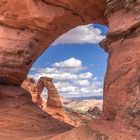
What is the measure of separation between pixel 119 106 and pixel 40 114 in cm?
504

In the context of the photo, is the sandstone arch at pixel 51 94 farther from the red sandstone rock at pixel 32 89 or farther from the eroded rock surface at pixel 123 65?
the eroded rock surface at pixel 123 65

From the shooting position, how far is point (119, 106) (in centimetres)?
439

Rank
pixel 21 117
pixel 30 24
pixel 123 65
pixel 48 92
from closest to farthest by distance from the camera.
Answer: pixel 123 65, pixel 21 117, pixel 30 24, pixel 48 92

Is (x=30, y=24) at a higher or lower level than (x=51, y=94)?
higher

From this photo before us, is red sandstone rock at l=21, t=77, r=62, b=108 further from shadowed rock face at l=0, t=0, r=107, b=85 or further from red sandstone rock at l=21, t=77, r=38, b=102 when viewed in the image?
shadowed rock face at l=0, t=0, r=107, b=85

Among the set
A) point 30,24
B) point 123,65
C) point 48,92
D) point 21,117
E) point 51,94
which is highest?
point 30,24

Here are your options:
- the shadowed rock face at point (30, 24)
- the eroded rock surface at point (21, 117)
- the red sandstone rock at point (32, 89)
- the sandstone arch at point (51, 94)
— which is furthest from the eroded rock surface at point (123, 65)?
the red sandstone rock at point (32, 89)

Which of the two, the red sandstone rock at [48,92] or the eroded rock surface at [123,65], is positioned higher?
the eroded rock surface at [123,65]

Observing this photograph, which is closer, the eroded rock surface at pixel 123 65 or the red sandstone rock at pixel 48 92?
the eroded rock surface at pixel 123 65

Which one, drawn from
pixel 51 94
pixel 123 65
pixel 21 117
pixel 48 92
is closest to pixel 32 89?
pixel 48 92

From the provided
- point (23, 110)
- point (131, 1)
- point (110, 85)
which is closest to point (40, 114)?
point (23, 110)

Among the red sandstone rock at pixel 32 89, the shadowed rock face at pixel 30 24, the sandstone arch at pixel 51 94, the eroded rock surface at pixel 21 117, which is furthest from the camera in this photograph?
the sandstone arch at pixel 51 94

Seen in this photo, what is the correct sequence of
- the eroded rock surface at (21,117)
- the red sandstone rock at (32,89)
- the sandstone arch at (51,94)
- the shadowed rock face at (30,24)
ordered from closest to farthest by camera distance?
the eroded rock surface at (21,117) → the shadowed rock face at (30,24) → the red sandstone rock at (32,89) → the sandstone arch at (51,94)

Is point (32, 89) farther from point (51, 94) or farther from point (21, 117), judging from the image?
point (21, 117)
